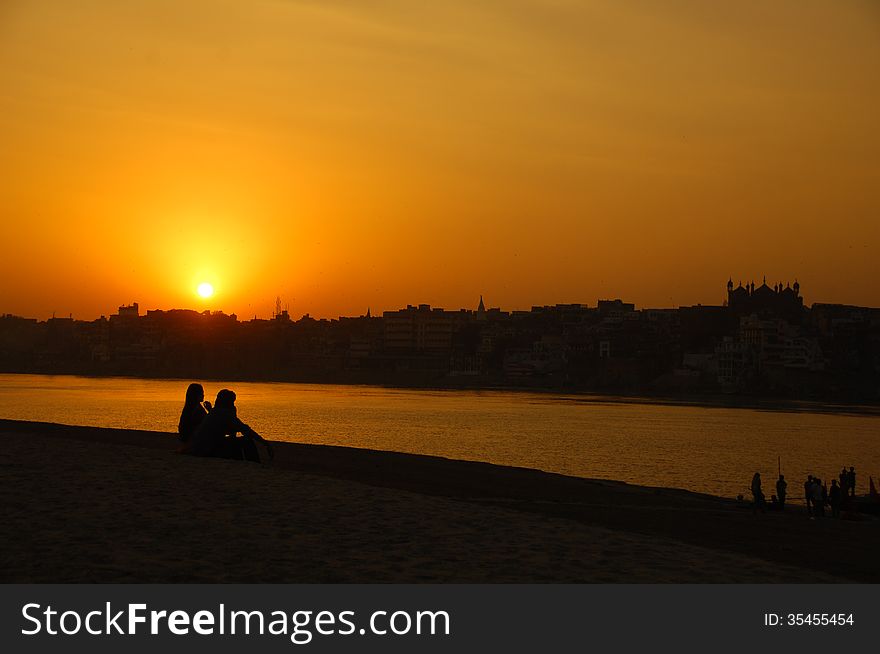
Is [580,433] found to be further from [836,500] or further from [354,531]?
[354,531]

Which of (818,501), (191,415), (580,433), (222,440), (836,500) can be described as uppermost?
(191,415)

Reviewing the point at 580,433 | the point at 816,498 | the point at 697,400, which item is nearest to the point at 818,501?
the point at 816,498

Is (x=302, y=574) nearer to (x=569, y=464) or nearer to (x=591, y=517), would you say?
(x=591, y=517)

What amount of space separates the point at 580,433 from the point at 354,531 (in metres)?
63.6

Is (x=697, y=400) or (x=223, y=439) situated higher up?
(x=223, y=439)

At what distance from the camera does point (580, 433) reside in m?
72.7

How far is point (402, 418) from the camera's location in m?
89.7

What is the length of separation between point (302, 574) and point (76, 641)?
6.20 feet

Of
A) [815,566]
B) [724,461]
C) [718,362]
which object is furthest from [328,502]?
[718,362]

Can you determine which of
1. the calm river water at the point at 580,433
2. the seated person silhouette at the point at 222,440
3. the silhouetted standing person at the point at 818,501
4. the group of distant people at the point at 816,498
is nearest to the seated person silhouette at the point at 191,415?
the seated person silhouette at the point at 222,440

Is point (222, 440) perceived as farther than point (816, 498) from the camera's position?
No

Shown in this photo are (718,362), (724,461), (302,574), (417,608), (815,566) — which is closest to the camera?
(417,608)

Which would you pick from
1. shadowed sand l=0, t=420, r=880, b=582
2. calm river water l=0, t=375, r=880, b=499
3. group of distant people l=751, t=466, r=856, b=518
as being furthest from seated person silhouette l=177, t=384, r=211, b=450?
calm river water l=0, t=375, r=880, b=499

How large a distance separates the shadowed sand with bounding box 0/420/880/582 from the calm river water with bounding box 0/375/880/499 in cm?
2605
